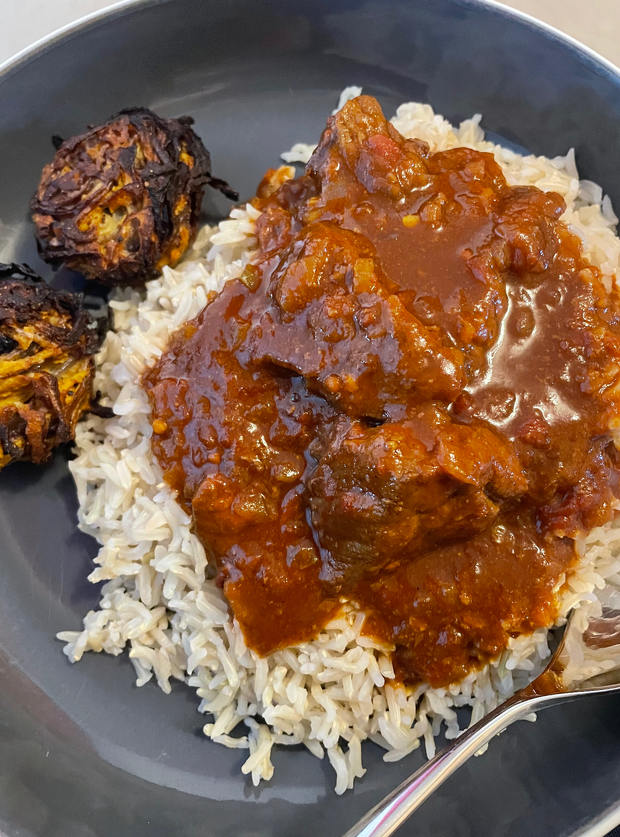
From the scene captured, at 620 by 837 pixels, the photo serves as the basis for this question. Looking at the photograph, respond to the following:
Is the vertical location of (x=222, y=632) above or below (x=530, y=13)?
below

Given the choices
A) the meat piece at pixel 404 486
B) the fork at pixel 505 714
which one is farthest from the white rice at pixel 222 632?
the meat piece at pixel 404 486

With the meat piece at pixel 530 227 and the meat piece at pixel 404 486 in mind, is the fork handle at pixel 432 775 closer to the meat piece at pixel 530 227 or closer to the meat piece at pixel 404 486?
the meat piece at pixel 404 486

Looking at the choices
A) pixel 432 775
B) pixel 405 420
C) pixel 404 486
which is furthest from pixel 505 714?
pixel 405 420

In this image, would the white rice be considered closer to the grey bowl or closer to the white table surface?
the grey bowl

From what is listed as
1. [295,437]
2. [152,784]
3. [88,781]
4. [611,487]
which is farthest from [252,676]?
[611,487]

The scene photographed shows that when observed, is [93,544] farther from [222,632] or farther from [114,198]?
[114,198]
